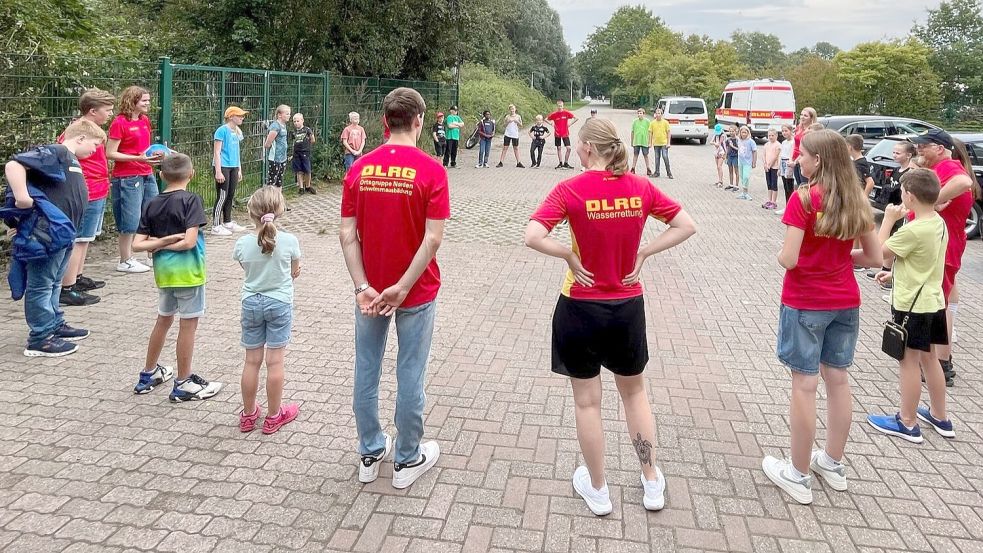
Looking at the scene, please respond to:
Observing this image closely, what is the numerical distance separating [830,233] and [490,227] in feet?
27.3

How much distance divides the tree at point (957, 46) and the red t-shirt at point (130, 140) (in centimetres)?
4871

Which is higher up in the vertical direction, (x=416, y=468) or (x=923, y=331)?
(x=923, y=331)

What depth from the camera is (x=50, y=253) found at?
17.6 ft

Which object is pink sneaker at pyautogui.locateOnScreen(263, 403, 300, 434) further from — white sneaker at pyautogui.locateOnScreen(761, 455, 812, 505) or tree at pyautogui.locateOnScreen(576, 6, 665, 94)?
tree at pyautogui.locateOnScreen(576, 6, 665, 94)

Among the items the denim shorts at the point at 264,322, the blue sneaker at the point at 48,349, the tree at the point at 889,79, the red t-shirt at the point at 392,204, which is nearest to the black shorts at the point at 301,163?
the blue sneaker at the point at 48,349

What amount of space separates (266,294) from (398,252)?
112cm

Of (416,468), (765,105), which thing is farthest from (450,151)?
(416,468)

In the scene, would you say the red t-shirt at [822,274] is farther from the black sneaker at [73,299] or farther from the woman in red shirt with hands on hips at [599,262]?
the black sneaker at [73,299]

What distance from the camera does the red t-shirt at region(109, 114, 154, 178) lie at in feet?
24.9

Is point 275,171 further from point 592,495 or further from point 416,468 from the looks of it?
point 592,495

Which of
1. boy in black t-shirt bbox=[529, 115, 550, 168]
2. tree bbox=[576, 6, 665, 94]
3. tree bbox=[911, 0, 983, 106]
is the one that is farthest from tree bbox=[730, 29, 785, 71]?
boy in black t-shirt bbox=[529, 115, 550, 168]

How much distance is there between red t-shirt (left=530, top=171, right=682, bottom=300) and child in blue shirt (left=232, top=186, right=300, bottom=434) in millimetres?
1628

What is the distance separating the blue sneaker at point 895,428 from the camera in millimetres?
4418

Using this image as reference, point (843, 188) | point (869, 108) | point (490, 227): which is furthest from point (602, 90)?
point (843, 188)
